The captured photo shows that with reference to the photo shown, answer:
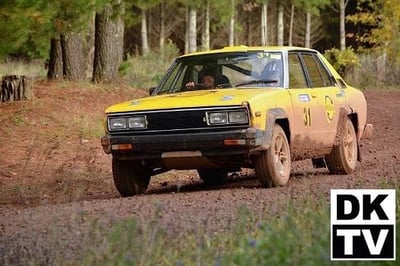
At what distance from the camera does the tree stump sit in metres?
19.0

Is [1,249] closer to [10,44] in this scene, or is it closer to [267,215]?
[267,215]

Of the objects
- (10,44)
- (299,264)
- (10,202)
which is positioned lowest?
(10,202)

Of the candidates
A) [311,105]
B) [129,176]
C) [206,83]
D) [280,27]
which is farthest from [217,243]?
[280,27]

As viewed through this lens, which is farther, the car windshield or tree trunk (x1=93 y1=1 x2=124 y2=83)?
tree trunk (x1=93 y1=1 x2=124 y2=83)

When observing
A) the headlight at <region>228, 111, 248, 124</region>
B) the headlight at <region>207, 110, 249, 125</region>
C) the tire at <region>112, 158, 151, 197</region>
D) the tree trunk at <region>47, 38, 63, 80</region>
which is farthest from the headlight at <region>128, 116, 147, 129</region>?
the tree trunk at <region>47, 38, 63, 80</region>

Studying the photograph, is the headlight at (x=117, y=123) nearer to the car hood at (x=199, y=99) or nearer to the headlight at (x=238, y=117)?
the car hood at (x=199, y=99)

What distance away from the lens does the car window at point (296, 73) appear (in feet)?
39.1

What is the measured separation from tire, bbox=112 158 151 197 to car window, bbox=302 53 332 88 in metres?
2.50

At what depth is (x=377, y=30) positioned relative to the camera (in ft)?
129

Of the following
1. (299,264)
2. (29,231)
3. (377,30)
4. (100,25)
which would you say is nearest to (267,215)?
(29,231)

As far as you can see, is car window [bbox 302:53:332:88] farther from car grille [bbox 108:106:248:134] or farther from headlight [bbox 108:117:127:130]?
headlight [bbox 108:117:127:130]

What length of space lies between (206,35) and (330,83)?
108 feet

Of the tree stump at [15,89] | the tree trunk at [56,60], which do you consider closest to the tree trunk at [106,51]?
the tree trunk at [56,60]

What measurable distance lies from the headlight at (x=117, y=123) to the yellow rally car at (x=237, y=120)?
0.04 ft
